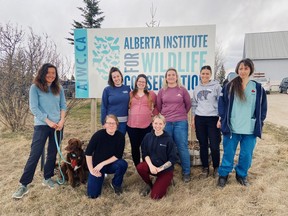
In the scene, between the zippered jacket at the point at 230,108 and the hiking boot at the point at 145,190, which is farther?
the hiking boot at the point at 145,190

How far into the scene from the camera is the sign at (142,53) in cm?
407

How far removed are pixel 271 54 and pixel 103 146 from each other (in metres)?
35.5

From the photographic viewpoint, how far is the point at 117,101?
3404 mm

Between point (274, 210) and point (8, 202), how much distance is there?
332cm

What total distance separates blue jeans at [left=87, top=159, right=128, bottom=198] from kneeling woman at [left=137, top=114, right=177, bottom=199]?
0.28m

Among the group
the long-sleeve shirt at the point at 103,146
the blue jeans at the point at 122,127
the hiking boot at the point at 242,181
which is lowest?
the hiking boot at the point at 242,181

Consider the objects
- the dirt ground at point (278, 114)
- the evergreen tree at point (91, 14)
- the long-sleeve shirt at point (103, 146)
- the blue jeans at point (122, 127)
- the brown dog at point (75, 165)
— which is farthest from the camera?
the evergreen tree at point (91, 14)

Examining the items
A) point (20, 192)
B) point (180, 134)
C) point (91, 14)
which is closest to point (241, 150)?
point (180, 134)

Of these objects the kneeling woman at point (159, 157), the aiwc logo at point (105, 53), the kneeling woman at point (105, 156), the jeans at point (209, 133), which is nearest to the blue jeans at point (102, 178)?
the kneeling woman at point (105, 156)

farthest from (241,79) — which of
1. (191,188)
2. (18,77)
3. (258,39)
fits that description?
(258,39)

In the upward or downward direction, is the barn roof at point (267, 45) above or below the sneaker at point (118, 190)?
above

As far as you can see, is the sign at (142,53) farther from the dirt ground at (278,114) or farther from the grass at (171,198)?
the dirt ground at (278,114)

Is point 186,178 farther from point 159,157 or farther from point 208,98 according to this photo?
point 208,98

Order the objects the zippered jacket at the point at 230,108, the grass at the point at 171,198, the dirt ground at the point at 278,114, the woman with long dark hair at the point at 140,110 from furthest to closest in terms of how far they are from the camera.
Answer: the dirt ground at the point at 278,114, the woman with long dark hair at the point at 140,110, the zippered jacket at the point at 230,108, the grass at the point at 171,198
